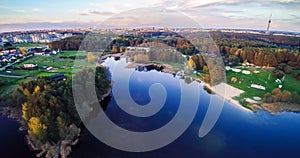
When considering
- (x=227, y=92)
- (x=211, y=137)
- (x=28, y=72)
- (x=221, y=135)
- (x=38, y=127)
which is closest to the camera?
(x=38, y=127)

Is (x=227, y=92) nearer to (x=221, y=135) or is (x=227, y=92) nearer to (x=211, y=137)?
(x=221, y=135)

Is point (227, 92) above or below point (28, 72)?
below

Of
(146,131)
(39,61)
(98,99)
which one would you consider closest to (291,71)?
(146,131)

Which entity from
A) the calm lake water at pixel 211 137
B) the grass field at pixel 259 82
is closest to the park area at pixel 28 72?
the calm lake water at pixel 211 137

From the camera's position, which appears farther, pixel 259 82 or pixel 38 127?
pixel 259 82

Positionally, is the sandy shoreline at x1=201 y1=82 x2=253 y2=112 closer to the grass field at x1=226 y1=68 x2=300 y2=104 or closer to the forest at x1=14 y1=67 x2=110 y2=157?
the grass field at x1=226 y1=68 x2=300 y2=104

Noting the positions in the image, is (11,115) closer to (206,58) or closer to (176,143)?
(176,143)

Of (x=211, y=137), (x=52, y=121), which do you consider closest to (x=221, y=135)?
Result: (x=211, y=137)

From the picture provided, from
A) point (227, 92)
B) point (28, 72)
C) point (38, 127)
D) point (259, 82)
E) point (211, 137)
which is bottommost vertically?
point (211, 137)

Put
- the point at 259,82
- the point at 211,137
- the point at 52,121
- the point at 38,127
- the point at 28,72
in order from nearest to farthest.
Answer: the point at 38,127
the point at 52,121
the point at 211,137
the point at 259,82
the point at 28,72

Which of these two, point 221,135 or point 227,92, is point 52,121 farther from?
point 227,92
